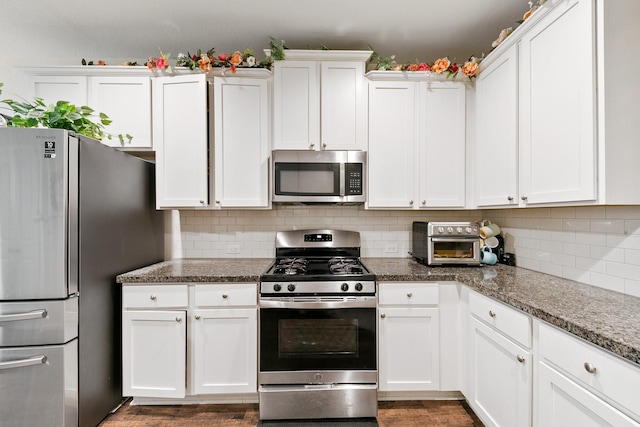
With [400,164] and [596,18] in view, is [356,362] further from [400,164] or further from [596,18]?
[596,18]

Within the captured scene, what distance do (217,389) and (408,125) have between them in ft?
7.82

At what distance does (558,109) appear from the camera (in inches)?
60.9

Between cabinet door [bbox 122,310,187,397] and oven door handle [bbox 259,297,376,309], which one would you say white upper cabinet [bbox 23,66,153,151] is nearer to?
cabinet door [bbox 122,310,187,397]

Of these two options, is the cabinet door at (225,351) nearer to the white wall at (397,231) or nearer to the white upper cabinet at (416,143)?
the white wall at (397,231)

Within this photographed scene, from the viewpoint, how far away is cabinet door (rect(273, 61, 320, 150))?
93.7 inches

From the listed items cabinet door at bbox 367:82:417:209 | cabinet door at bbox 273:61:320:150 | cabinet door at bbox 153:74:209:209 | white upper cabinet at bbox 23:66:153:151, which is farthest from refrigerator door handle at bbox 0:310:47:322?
cabinet door at bbox 367:82:417:209

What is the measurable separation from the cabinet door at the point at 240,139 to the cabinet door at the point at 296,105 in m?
0.11

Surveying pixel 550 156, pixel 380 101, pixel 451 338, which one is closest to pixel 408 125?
pixel 380 101

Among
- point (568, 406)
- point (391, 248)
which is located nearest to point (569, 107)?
point (568, 406)

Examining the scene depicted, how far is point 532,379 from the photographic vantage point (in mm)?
1391

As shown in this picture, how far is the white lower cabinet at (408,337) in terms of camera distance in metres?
2.06

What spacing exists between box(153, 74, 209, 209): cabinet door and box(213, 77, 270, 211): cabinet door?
11cm

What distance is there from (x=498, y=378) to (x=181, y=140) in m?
2.60

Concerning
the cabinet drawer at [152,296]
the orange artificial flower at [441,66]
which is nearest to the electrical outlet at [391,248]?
the orange artificial flower at [441,66]
